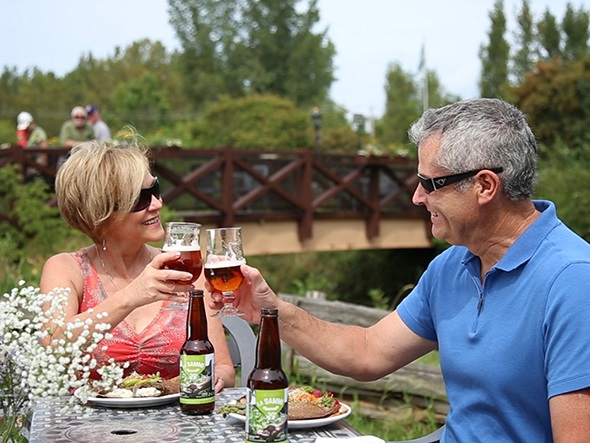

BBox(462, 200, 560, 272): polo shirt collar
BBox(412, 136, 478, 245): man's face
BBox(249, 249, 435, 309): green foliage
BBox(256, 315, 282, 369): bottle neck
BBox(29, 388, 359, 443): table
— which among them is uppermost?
BBox(412, 136, 478, 245): man's face

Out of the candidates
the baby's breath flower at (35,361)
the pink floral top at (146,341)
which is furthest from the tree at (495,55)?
the baby's breath flower at (35,361)

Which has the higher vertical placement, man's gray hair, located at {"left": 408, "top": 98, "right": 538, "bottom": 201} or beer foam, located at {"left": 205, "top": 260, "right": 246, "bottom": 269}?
man's gray hair, located at {"left": 408, "top": 98, "right": 538, "bottom": 201}

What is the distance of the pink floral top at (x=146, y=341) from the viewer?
2.97 metres

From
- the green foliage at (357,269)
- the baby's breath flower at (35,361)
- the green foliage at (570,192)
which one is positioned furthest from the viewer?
the green foliage at (357,269)

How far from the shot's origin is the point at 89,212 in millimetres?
3096

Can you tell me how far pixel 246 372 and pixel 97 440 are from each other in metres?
1.06

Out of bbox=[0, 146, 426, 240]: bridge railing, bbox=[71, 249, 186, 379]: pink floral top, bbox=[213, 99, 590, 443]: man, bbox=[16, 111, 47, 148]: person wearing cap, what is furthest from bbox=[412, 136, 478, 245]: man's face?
bbox=[16, 111, 47, 148]: person wearing cap

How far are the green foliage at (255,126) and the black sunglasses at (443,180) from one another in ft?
102

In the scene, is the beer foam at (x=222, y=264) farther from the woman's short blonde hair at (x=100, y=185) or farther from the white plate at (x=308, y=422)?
the woman's short blonde hair at (x=100, y=185)

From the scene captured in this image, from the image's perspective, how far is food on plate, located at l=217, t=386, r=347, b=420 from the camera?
2.29 metres

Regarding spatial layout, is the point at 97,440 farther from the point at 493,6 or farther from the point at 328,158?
the point at 493,6

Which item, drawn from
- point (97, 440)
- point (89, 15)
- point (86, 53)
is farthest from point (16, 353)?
point (86, 53)

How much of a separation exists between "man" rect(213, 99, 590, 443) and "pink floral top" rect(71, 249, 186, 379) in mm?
594

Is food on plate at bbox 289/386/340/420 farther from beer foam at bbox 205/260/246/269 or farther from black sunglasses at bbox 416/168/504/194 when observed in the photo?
black sunglasses at bbox 416/168/504/194
